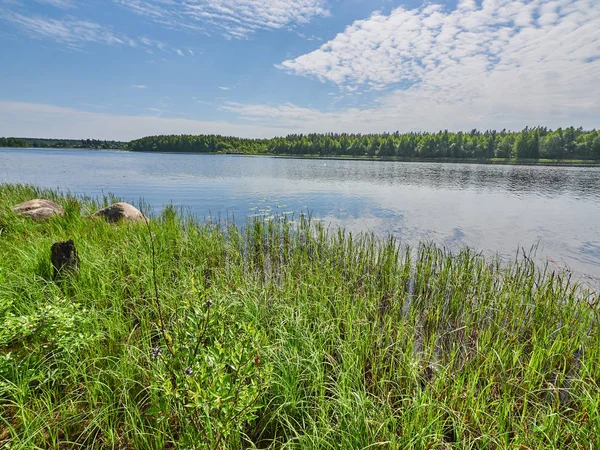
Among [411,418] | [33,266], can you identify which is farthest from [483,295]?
[33,266]

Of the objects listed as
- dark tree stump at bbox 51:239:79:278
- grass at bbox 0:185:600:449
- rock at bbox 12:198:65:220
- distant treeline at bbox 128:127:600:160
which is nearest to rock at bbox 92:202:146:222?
rock at bbox 12:198:65:220

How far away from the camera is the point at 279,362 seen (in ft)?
10.4

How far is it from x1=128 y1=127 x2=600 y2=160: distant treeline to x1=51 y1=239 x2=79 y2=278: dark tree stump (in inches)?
4719

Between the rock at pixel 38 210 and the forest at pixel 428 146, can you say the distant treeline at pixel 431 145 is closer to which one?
the forest at pixel 428 146

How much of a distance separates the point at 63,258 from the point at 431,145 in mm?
123571

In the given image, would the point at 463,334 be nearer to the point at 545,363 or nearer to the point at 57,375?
the point at 545,363

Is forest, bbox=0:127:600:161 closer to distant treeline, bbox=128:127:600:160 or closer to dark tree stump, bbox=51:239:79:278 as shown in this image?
distant treeline, bbox=128:127:600:160

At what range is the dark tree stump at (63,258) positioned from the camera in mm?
5227

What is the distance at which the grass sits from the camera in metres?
2.43

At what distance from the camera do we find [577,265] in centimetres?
961

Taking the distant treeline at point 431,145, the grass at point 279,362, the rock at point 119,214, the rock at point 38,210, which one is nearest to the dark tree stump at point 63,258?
the grass at point 279,362

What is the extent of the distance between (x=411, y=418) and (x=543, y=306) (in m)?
4.13

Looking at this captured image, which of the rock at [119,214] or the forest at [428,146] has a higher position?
the forest at [428,146]

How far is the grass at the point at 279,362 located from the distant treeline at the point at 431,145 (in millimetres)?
115963
